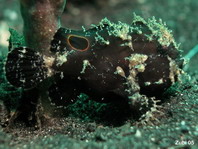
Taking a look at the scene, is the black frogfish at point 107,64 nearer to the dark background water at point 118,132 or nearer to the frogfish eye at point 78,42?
the frogfish eye at point 78,42

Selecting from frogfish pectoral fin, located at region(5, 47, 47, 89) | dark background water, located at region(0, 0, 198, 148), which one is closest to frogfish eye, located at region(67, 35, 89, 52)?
frogfish pectoral fin, located at region(5, 47, 47, 89)

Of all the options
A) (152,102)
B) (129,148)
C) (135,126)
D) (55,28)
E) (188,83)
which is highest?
(55,28)

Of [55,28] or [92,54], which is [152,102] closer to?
[92,54]

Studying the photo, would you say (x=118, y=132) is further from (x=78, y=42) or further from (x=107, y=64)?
(x=78, y=42)

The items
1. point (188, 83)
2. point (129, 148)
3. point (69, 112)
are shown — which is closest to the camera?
point (129, 148)

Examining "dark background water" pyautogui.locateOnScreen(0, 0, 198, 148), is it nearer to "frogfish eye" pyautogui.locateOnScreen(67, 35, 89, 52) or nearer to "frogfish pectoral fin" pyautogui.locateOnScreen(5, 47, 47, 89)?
"frogfish pectoral fin" pyautogui.locateOnScreen(5, 47, 47, 89)

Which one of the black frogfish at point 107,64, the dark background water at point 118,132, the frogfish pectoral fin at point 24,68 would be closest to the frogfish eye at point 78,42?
the black frogfish at point 107,64

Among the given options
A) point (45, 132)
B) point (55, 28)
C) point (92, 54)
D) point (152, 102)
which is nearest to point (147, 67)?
point (152, 102)

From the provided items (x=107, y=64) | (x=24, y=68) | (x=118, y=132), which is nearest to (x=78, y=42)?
(x=107, y=64)

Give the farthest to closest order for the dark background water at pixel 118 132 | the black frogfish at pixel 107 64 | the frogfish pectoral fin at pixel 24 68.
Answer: the black frogfish at pixel 107 64
the frogfish pectoral fin at pixel 24 68
the dark background water at pixel 118 132
